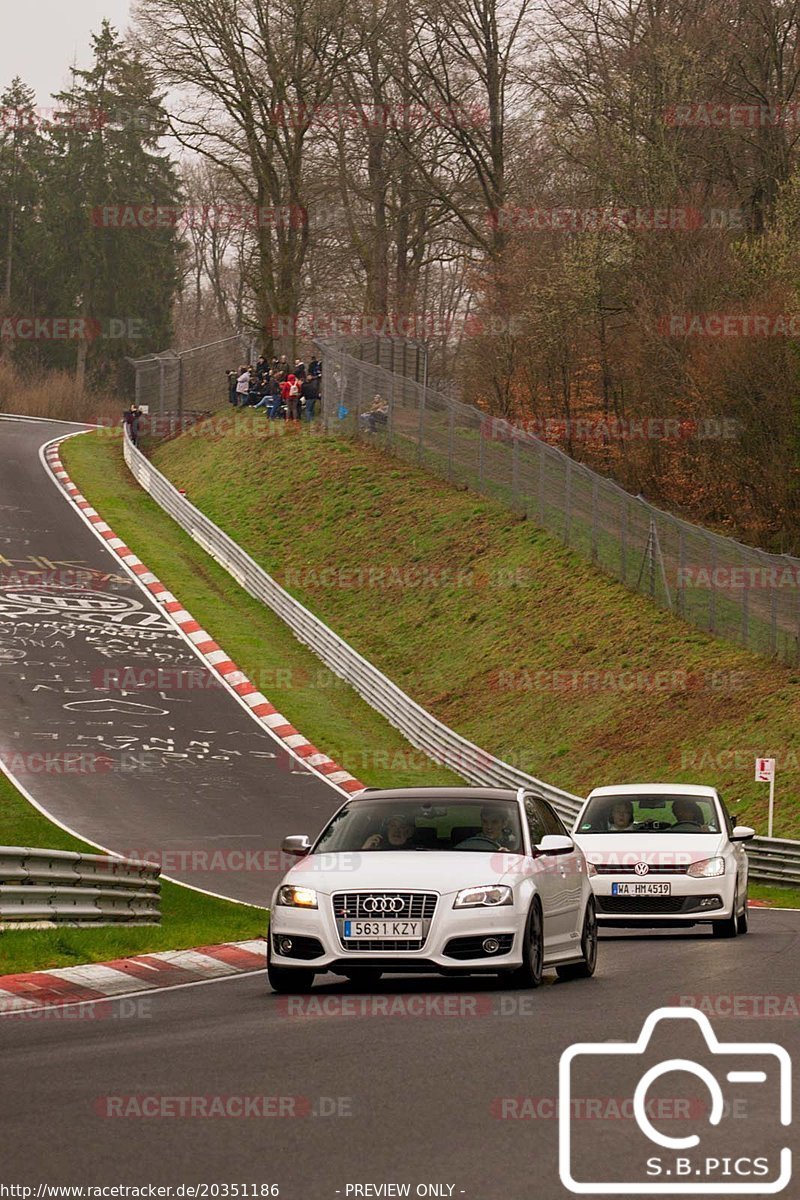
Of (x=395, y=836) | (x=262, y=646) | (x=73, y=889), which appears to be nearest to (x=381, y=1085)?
(x=395, y=836)

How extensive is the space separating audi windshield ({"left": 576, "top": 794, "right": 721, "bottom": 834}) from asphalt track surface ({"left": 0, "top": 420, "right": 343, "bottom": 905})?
380 centimetres

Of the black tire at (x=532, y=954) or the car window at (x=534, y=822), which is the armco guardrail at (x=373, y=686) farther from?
the black tire at (x=532, y=954)

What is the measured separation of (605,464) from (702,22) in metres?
12.3

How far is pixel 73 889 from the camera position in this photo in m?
15.9

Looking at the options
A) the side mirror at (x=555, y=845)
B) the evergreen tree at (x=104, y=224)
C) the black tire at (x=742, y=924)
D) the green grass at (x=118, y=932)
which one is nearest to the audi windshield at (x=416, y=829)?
the side mirror at (x=555, y=845)

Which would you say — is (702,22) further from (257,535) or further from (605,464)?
(257,535)

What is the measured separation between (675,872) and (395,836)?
6.19 m

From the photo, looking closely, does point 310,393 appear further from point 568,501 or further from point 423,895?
point 423,895

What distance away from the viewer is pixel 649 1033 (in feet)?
32.9

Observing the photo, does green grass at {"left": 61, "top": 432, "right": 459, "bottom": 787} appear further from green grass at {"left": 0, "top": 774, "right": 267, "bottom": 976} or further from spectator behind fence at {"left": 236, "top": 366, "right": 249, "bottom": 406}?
green grass at {"left": 0, "top": 774, "right": 267, "bottom": 976}

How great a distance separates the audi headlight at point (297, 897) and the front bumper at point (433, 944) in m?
0.04

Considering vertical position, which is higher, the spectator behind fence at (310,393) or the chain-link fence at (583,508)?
the spectator behind fence at (310,393)

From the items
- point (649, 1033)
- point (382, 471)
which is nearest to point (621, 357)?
point (382, 471)

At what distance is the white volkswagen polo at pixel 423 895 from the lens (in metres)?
12.2
